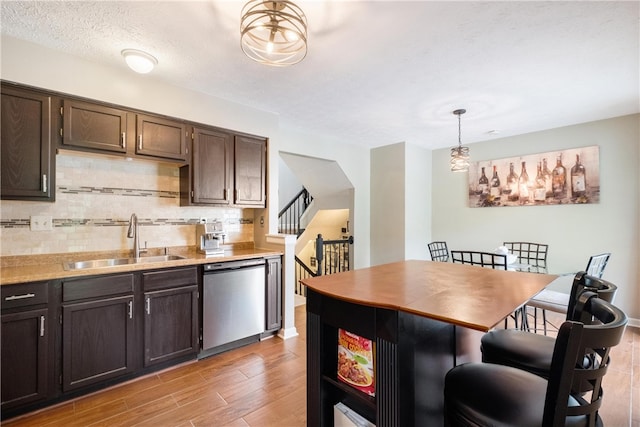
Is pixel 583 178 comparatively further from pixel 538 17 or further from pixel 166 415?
pixel 166 415

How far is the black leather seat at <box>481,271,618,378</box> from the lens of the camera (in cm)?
143

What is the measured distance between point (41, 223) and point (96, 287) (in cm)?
80

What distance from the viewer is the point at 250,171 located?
134 inches

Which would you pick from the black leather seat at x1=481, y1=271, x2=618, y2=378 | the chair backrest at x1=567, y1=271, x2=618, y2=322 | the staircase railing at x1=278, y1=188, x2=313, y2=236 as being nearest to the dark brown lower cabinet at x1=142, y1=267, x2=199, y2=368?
the black leather seat at x1=481, y1=271, x2=618, y2=378

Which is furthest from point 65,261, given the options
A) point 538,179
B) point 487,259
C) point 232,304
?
point 538,179

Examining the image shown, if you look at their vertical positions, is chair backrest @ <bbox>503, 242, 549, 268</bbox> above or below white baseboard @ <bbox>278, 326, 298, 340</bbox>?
above

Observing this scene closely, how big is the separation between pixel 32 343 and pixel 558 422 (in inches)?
114

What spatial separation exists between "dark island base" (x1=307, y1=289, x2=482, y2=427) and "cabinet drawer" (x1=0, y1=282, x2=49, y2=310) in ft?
6.15

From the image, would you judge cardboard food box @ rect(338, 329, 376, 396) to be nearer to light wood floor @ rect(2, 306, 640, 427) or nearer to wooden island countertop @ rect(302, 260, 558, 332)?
wooden island countertop @ rect(302, 260, 558, 332)

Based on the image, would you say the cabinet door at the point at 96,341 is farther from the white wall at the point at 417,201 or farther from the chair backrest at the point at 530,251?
the chair backrest at the point at 530,251

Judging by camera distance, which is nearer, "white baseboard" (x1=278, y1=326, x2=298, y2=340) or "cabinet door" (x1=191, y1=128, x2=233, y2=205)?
"cabinet door" (x1=191, y1=128, x2=233, y2=205)

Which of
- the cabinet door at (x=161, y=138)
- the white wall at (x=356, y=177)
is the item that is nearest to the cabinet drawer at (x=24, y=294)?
the cabinet door at (x=161, y=138)

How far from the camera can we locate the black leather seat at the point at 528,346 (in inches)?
56.3

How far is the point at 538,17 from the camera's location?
6.12ft
